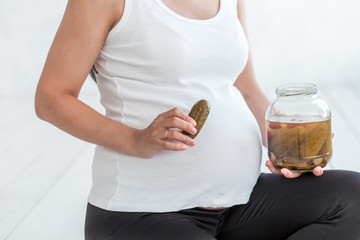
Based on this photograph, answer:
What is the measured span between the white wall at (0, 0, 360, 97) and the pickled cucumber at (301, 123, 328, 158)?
132 inches

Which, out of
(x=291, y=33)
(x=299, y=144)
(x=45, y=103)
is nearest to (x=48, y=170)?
(x=45, y=103)

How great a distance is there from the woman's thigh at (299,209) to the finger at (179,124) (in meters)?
0.37

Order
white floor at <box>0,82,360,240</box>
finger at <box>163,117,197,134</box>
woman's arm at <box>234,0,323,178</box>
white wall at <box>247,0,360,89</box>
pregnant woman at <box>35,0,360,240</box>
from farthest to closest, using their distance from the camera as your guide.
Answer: white wall at <box>247,0,360,89</box>
white floor at <box>0,82,360,240</box>
woman's arm at <box>234,0,323,178</box>
pregnant woman at <box>35,0,360,240</box>
finger at <box>163,117,197,134</box>

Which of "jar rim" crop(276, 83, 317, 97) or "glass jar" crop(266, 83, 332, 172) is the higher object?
"jar rim" crop(276, 83, 317, 97)

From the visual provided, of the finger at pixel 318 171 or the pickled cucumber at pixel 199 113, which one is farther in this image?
the finger at pixel 318 171

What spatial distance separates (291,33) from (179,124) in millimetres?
3598

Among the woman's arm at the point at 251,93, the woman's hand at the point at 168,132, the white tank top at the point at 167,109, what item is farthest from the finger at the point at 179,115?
the woman's arm at the point at 251,93

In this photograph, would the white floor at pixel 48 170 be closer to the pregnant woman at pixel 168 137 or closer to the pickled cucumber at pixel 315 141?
the pregnant woman at pixel 168 137

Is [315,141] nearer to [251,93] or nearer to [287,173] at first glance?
[287,173]

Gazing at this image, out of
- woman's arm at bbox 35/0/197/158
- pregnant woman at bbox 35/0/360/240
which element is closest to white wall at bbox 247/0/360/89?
pregnant woman at bbox 35/0/360/240

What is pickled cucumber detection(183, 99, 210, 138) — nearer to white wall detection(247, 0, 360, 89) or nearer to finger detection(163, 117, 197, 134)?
finger detection(163, 117, 197, 134)

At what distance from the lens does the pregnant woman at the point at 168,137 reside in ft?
4.41

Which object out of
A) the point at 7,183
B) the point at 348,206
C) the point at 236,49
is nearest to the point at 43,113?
the point at 236,49

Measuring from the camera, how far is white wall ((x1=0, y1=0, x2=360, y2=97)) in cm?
458
